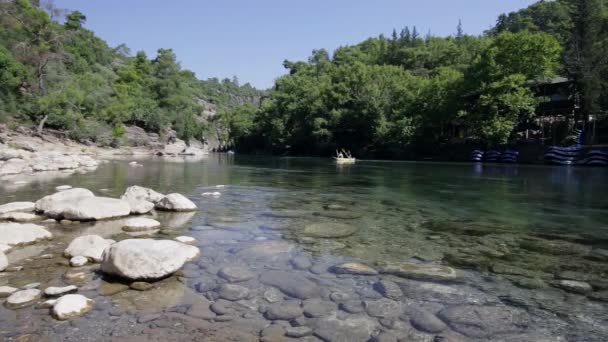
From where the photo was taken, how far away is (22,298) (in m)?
5.34

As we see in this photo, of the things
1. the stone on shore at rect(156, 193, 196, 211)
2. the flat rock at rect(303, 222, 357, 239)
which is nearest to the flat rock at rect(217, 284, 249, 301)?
the flat rock at rect(303, 222, 357, 239)

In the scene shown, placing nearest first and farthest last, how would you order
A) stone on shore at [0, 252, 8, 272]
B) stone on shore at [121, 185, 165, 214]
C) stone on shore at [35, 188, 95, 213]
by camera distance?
stone on shore at [0, 252, 8, 272]
stone on shore at [35, 188, 95, 213]
stone on shore at [121, 185, 165, 214]

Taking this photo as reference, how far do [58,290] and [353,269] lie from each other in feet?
14.7

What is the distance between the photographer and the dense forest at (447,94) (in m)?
45.8

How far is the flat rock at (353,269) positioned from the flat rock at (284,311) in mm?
1560

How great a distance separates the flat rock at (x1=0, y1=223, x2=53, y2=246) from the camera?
7.98m

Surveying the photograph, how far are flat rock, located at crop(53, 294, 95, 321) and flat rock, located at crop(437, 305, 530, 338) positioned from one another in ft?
14.8

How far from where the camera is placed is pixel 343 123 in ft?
223

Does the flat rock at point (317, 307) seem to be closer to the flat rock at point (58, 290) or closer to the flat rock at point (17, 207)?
the flat rock at point (58, 290)

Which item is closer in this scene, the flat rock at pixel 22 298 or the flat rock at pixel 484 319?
the flat rock at pixel 484 319

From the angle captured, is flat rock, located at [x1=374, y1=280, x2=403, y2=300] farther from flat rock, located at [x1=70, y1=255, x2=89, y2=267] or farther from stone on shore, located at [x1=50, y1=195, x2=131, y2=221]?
stone on shore, located at [x1=50, y1=195, x2=131, y2=221]

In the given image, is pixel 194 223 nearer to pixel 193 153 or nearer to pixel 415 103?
pixel 415 103

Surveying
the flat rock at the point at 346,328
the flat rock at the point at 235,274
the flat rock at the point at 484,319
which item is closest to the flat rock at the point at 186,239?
the flat rock at the point at 235,274

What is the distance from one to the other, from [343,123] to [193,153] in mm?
26288
